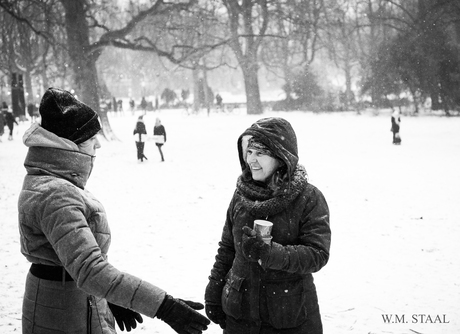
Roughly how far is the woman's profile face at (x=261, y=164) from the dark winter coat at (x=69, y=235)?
0.92 meters

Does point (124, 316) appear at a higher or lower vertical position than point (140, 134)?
lower

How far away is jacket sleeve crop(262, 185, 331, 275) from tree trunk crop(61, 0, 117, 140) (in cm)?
1839

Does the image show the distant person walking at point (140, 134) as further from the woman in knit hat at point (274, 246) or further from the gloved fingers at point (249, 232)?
the gloved fingers at point (249, 232)

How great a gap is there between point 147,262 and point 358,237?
130 inches

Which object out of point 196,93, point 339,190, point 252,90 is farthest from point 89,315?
point 196,93

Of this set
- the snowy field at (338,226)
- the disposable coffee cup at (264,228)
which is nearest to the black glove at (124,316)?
→ the disposable coffee cup at (264,228)

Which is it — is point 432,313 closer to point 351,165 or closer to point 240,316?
point 240,316

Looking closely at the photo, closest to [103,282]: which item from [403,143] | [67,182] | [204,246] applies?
[67,182]

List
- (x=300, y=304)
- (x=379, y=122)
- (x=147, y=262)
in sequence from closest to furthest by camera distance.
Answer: (x=300, y=304) → (x=147, y=262) → (x=379, y=122)

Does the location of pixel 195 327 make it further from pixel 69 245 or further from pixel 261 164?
pixel 261 164

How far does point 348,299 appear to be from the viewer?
503 cm

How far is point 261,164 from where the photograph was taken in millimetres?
2652

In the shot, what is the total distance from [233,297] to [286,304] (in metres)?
0.31

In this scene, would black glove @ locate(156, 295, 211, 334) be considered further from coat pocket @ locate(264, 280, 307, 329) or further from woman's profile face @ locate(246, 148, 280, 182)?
woman's profile face @ locate(246, 148, 280, 182)
